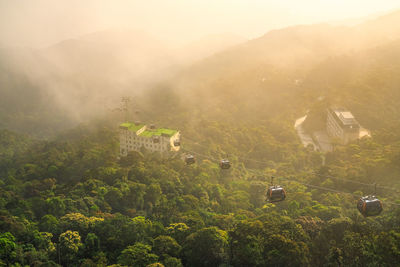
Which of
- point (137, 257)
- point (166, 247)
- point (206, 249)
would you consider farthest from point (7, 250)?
point (206, 249)

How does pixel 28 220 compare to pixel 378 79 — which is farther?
pixel 378 79

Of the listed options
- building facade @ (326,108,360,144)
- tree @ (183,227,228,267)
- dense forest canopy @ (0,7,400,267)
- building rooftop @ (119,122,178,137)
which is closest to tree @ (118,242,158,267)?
dense forest canopy @ (0,7,400,267)

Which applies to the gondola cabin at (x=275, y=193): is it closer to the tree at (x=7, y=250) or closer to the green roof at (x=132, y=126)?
the tree at (x=7, y=250)

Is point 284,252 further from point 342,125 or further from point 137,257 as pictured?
point 342,125

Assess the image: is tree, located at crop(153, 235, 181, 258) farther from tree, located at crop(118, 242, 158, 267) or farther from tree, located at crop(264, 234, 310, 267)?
tree, located at crop(264, 234, 310, 267)

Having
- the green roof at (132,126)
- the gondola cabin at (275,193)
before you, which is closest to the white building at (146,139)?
the green roof at (132,126)

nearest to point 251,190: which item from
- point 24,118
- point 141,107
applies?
point 141,107

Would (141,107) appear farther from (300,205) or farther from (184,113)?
(300,205)
